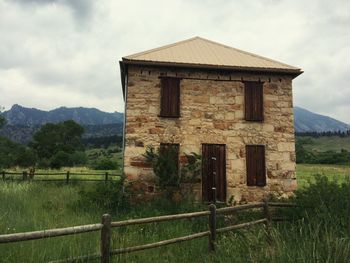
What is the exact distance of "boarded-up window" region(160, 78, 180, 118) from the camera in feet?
42.7

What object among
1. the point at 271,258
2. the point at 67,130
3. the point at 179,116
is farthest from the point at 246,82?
the point at 67,130

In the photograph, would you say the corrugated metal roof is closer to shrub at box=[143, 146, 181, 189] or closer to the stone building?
the stone building

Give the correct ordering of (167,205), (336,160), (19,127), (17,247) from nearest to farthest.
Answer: (17,247) < (167,205) < (336,160) < (19,127)

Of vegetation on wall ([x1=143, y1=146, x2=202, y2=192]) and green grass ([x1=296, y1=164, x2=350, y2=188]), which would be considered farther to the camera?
vegetation on wall ([x1=143, y1=146, x2=202, y2=192])

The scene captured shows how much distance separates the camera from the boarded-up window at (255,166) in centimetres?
1307

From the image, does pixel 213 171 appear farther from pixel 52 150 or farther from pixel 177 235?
pixel 52 150

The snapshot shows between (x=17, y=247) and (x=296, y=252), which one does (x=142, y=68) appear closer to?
(x=17, y=247)

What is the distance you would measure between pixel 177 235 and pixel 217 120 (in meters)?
6.06

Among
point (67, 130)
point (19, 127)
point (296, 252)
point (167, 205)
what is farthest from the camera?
point (19, 127)

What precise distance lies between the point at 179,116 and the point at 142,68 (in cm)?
215

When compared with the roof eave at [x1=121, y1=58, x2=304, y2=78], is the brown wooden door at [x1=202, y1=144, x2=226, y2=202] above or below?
below

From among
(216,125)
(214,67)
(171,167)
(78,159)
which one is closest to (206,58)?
(214,67)

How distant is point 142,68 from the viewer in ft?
43.1

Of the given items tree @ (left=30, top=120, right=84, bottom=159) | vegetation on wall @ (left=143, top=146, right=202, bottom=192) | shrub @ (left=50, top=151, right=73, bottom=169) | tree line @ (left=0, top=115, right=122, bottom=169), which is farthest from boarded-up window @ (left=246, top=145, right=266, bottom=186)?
tree @ (left=30, top=120, right=84, bottom=159)
